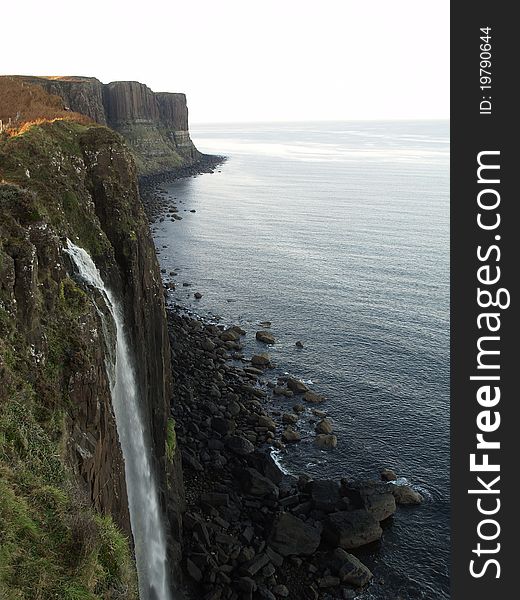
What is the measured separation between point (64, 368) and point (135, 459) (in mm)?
8649

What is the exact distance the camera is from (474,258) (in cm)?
1778

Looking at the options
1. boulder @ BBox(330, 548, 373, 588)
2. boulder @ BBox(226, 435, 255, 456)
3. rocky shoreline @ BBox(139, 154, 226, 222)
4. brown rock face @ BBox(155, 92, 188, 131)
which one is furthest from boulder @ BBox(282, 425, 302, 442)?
brown rock face @ BBox(155, 92, 188, 131)

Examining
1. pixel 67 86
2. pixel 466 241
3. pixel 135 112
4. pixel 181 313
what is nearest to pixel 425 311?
pixel 181 313

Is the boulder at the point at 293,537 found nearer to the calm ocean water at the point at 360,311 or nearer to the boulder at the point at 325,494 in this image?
the boulder at the point at 325,494

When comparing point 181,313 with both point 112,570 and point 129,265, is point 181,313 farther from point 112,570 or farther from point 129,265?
point 112,570

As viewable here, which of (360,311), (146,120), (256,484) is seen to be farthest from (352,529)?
(146,120)

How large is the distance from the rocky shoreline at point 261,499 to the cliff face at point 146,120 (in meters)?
114

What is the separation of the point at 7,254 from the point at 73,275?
202 inches

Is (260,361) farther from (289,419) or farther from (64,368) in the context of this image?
(64,368)

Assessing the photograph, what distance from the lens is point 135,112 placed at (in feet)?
550

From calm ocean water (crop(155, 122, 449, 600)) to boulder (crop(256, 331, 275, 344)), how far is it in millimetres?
738

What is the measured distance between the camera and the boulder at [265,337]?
54781 mm

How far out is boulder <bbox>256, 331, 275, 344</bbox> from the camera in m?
54.8

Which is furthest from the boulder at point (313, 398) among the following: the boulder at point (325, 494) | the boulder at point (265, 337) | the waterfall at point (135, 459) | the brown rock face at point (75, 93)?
the brown rock face at point (75, 93)
